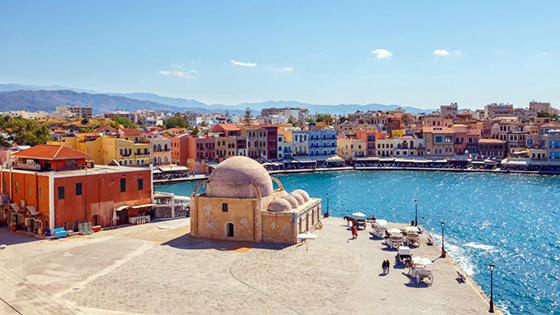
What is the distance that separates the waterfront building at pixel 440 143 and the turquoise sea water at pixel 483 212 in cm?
1341

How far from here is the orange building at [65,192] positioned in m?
41.3

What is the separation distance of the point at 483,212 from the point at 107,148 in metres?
60.7

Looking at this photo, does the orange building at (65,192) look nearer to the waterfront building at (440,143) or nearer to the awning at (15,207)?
the awning at (15,207)

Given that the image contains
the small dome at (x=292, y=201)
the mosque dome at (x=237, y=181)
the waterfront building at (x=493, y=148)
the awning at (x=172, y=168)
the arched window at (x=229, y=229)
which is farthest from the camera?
the waterfront building at (x=493, y=148)

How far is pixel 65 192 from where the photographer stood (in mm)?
41562

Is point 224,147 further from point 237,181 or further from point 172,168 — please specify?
point 237,181

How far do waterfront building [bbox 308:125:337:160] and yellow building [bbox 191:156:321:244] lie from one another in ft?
247

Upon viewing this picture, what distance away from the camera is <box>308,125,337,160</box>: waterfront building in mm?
116606

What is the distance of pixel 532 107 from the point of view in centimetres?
19988

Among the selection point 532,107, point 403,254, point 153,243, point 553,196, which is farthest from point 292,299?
point 532,107

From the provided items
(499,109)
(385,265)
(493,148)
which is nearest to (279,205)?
(385,265)

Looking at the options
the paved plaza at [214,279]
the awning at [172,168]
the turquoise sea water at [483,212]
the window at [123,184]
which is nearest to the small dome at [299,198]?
the paved plaza at [214,279]

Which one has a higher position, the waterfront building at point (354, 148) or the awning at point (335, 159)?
the waterfront building at point (354, 148)

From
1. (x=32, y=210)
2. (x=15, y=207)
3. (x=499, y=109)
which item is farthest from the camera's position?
(x=499, y=109)
